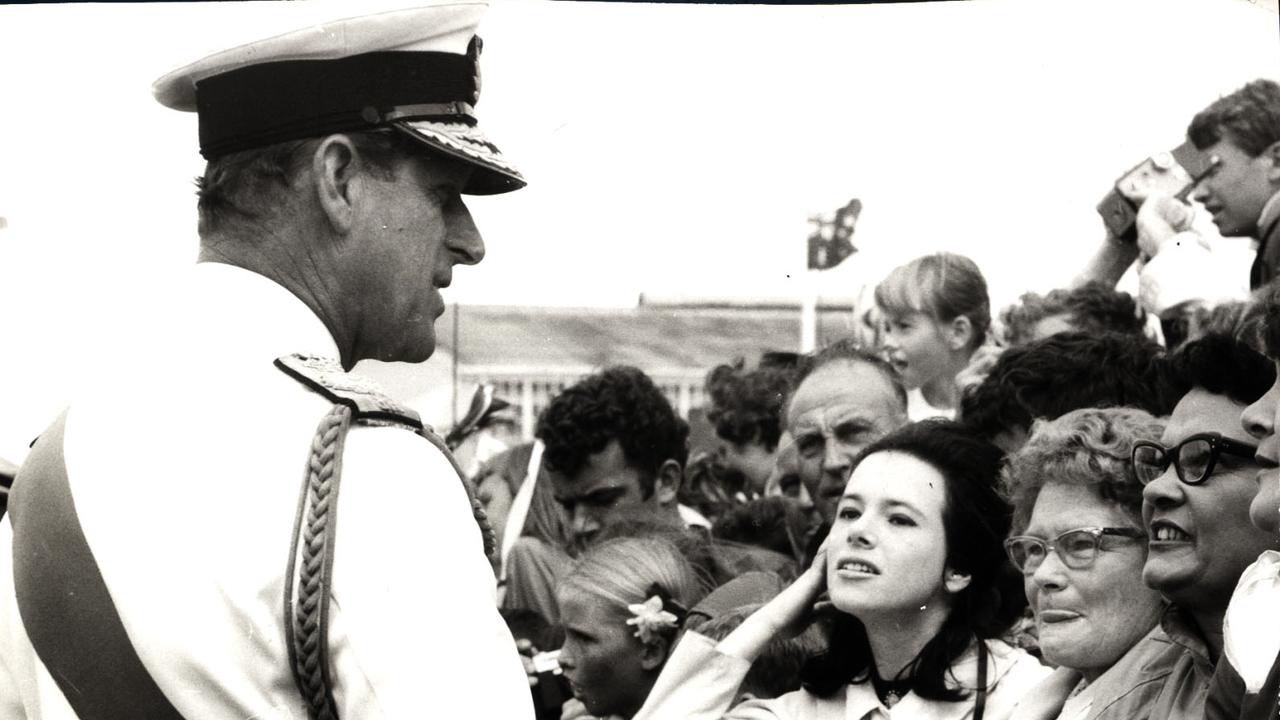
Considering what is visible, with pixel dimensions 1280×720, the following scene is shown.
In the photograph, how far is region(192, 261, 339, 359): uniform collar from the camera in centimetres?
201

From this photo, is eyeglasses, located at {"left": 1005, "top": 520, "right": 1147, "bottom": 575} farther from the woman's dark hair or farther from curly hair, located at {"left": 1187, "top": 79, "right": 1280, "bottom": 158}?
curly hair, located at {"left": 1187, "top": 79, "right": 1280, "bottom": 158}

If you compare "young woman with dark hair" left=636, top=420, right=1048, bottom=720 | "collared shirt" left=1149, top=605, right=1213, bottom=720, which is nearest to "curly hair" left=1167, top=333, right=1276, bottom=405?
"collared shirt" left=1149, top=605, right=1213, bottom=720

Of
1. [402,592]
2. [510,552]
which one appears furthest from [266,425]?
[510,552]

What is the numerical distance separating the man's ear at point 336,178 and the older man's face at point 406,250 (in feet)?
0.05

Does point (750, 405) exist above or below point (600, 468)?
above

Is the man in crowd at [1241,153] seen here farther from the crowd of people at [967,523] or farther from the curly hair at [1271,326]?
the curly hair at [1271,326]

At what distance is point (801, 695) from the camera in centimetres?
376

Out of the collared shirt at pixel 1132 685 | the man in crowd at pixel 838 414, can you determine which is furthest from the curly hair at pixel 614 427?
the collared shirt at pixel 1132 685

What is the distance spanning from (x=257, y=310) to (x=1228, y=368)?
173cm

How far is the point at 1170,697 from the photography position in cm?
282

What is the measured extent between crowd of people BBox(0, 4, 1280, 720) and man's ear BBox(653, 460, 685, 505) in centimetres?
1

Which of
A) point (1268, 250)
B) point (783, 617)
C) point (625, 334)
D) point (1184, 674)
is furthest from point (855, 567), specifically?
point (625, 334)

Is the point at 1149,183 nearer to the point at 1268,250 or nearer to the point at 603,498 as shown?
the point at 1268,250

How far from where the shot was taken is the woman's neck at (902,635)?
3.55 m
